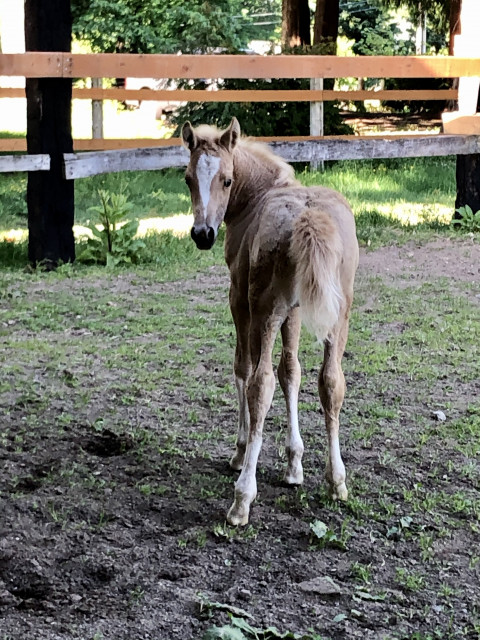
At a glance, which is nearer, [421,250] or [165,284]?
[165,284]

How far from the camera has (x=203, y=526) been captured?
141 inches

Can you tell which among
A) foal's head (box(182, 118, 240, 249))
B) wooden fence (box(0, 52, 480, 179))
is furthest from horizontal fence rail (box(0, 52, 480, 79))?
foal's head (box(182, 118, 240, 249))

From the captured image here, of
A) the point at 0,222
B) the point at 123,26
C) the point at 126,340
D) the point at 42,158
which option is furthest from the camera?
the point at 123,26

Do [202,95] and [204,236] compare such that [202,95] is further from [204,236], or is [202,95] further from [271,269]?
[271,269]

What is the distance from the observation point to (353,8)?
1245 inches

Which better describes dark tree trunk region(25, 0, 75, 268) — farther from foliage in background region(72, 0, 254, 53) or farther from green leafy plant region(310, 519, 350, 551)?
foliage in background region(72, 0, 254, 53)

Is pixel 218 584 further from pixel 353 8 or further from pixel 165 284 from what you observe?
pixel 353 8

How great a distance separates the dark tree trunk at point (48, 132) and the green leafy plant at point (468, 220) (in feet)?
15.3

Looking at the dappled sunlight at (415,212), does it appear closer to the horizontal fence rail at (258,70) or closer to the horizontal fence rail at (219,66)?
the horizontal fence rail at (258,70)

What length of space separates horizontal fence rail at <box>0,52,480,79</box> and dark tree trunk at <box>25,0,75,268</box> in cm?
22

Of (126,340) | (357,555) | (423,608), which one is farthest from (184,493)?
(126,340)

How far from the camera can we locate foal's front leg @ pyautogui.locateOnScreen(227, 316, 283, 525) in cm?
363

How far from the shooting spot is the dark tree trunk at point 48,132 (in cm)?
779

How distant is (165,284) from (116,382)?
2467 mm
